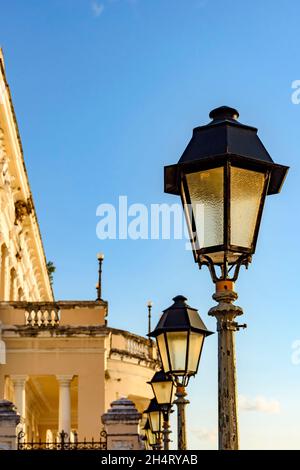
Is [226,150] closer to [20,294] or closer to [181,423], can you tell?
[181,423]

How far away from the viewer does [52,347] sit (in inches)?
895

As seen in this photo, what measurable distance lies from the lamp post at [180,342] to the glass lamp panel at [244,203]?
4.86 m

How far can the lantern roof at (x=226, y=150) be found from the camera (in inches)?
203

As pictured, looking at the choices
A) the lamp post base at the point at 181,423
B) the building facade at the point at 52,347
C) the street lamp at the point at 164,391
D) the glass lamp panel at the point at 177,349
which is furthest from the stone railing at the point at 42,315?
the glass lamp panel at the point at 177,349

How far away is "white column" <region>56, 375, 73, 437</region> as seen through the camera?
875 inches

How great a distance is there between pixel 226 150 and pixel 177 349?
524cm

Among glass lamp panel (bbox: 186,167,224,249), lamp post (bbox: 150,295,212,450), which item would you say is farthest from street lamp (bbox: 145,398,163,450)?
glass lamp panel (bbox: 186,167,224,249)

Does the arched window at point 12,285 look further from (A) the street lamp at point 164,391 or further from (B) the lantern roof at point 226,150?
(B) the lantern roof at point 226,150

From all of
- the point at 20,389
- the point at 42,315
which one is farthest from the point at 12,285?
the point at 20,389

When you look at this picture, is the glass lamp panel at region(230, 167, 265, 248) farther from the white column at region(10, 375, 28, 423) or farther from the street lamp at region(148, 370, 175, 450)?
Answer: the white column at region(10, 375, 28, 423)

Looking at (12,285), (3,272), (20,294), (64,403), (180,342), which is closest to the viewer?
(180,342)

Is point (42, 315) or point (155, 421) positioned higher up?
point (42, 315)
